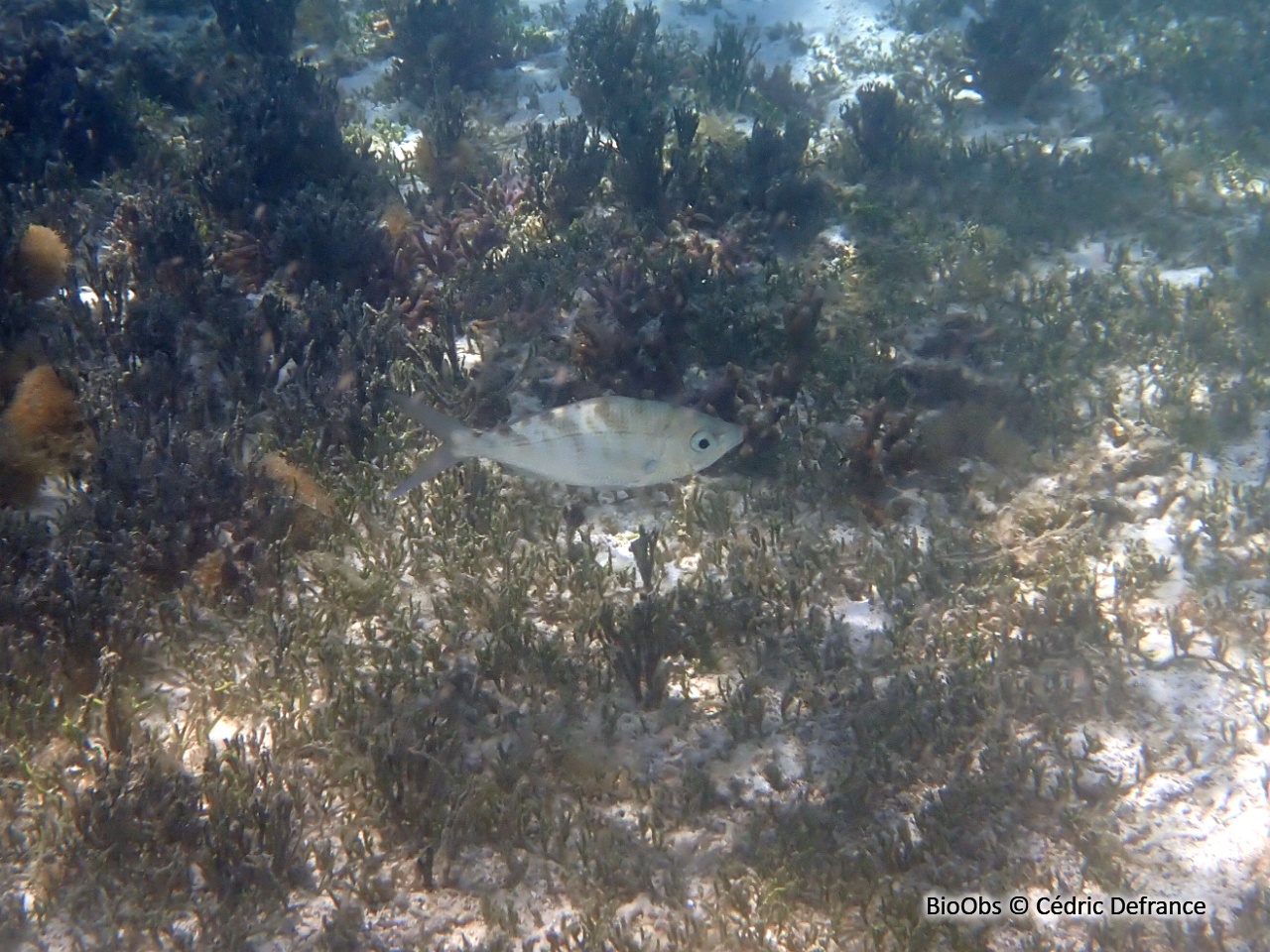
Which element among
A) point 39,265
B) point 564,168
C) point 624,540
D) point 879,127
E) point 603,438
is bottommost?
point 624,540

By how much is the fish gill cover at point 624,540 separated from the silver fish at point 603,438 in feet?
1.96

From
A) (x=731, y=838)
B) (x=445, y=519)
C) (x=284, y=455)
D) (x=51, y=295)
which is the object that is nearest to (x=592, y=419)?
(x=445, y=519)

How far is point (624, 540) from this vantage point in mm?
5000

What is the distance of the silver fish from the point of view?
144 inches

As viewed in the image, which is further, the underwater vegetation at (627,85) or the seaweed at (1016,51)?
the seaweed at (1016,51)

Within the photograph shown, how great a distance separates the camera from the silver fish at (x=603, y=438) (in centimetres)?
366

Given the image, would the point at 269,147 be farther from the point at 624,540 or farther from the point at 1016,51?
the point at 1016,51

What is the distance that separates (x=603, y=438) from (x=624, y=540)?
1.46 m

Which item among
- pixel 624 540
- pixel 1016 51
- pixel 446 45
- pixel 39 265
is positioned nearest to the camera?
pixel 624 540

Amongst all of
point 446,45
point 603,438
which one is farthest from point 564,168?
point 603,438

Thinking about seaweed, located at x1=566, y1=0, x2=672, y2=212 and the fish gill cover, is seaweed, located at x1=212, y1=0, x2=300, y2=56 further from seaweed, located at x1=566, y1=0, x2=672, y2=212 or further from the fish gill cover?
seaweed, located at x1=566, y1=0, x2=672, y2=212

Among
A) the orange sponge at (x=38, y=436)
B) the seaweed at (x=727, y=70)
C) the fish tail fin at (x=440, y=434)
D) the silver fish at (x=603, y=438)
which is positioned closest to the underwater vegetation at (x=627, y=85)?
the seaweed at (x=727, y=70)

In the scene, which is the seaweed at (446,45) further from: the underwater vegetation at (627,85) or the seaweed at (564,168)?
the seaweed at (564,168)

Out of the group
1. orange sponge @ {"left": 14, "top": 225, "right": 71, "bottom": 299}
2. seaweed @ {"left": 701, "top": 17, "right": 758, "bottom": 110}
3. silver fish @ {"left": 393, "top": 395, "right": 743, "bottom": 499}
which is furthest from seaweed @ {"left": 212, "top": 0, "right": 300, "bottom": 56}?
silver fish @ {"left": 393, "top": 395, "right": 743, "bottom": 499}
